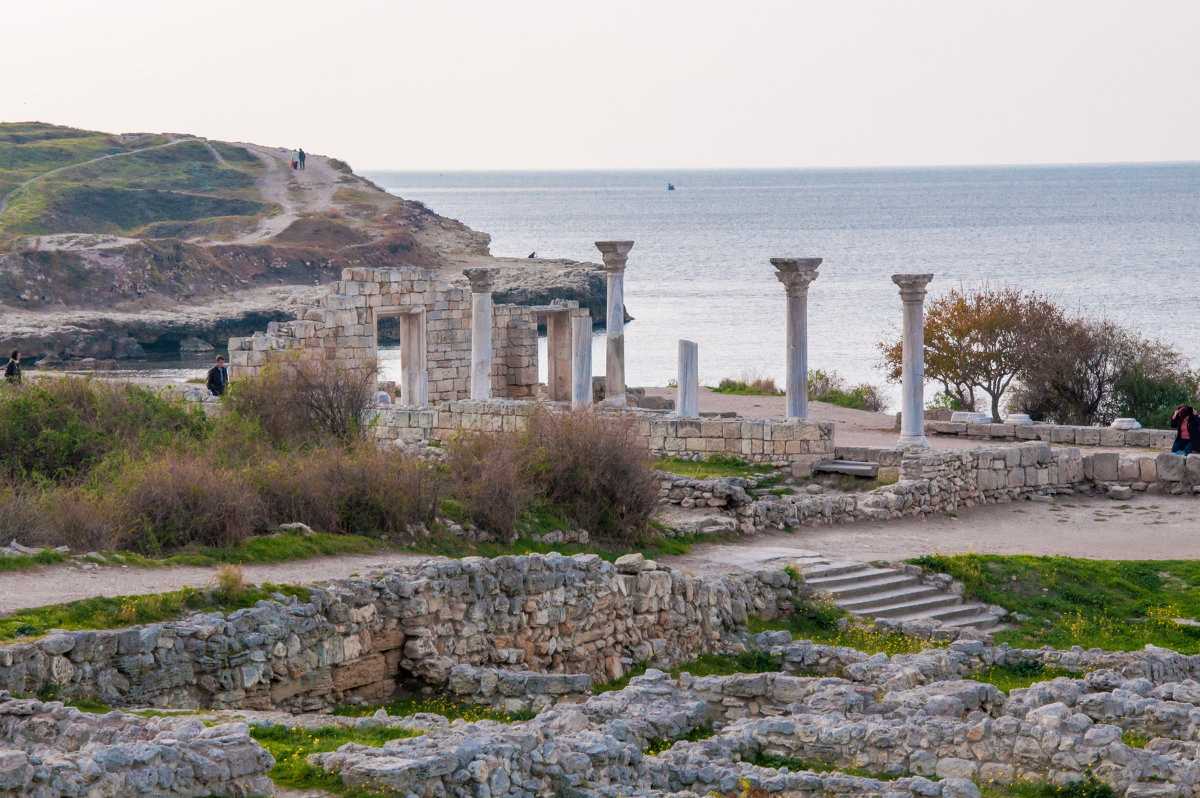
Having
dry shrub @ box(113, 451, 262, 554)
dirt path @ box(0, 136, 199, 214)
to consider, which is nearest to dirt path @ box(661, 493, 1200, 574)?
dry shrub @ box(113, 451, 262, 554)

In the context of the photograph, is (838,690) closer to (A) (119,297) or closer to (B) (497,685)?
(B) (497,685)

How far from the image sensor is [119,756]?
7762 millimetres

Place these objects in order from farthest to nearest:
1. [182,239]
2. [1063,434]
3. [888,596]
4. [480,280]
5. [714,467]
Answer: [182,239] < [480,280] < [1063,434] < [714,467] < [888,596]

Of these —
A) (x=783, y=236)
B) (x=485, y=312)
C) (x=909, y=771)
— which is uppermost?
(x=783, y=236)

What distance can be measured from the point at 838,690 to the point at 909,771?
1.73 m

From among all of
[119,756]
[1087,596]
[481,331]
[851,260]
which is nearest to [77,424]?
[119,756]

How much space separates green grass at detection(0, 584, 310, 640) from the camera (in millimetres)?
10547

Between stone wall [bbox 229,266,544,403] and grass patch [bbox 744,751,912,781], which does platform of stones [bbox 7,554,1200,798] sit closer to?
grass patch [bbox 744,751,912,781]

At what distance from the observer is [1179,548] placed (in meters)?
19.3

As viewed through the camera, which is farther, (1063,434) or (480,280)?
(480,280)

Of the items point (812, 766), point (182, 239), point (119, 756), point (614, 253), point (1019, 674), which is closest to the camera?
point (119, 756)

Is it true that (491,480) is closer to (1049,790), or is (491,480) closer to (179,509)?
(179,509)

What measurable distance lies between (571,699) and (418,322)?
16.8m

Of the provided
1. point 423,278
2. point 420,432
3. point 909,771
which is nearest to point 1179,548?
point 909,771
